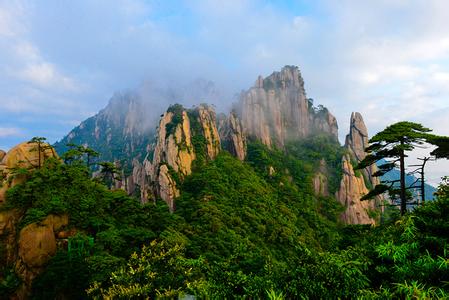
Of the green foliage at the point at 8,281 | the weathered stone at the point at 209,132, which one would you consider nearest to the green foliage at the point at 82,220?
the green foliage at the point at 8,281

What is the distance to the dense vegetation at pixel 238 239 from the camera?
8.20 meters

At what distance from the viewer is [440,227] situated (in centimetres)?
872

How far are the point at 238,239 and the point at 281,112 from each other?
66882mm

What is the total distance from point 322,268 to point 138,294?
9.60 m

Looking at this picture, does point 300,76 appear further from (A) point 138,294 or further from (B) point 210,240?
(A) point 138,294

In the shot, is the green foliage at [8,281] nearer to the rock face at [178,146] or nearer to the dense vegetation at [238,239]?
the dense vegetation at [238,239]

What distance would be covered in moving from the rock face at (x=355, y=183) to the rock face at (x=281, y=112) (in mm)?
11322

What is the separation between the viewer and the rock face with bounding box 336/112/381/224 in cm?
7669

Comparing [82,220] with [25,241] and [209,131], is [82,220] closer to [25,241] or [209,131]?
[25,241]

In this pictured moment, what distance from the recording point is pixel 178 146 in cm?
6444

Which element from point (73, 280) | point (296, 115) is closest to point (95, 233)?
point (73, 280)

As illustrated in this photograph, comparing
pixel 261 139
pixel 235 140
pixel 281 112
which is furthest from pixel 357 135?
pixel 235 140

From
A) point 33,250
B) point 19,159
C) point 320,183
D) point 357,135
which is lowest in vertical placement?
point 33,250

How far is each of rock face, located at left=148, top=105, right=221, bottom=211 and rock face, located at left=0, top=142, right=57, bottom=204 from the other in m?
22.9
